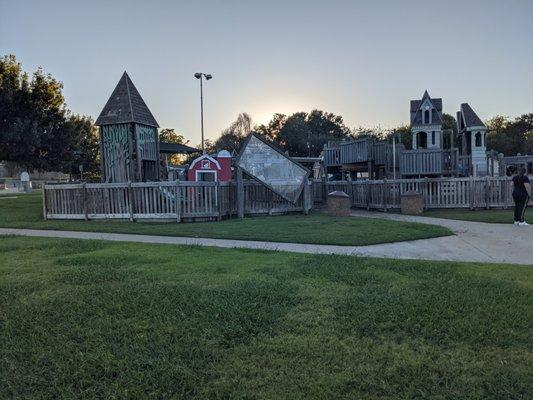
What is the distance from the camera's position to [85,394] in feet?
10.1

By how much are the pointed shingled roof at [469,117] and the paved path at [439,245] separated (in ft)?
61.3

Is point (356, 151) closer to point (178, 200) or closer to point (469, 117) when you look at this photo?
point (469, 117)

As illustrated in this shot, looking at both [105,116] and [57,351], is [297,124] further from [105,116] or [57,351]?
[57,351]

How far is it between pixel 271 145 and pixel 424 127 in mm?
17043

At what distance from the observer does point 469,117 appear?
2958 cm

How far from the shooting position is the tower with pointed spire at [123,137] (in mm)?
17828

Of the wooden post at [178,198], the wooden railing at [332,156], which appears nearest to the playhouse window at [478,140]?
the wooden railing at [332,156]

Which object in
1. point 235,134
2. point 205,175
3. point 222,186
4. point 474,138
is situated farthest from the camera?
point 235,134

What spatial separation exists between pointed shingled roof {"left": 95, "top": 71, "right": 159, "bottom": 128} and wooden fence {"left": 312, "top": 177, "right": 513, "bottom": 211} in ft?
34.2

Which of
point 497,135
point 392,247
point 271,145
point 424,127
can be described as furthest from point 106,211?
point 497,135

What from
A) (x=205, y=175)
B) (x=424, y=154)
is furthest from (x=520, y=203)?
(x=205, y=175)

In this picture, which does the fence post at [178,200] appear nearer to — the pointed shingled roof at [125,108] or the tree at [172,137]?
the pointed shingled roof at [125,108]

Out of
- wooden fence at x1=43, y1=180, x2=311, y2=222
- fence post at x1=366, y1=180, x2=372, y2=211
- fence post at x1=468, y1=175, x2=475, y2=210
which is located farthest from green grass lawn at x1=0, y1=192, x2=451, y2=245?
fence post at x1=468, y1=175, x2=475, y2=210

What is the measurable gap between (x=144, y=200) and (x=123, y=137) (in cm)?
377
